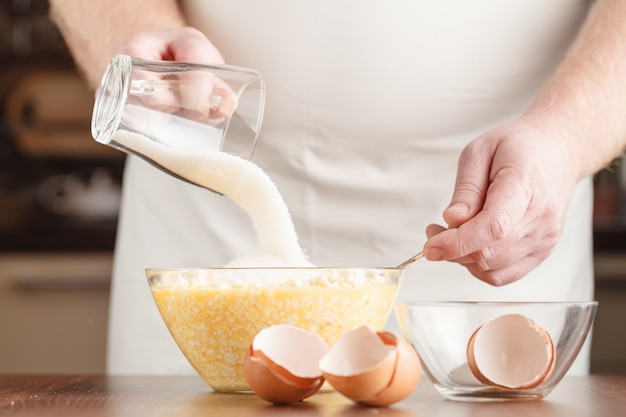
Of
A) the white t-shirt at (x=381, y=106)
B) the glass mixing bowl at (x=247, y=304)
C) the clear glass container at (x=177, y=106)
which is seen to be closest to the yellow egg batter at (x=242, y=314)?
the glass mixing bowl at (x=247, y=304)

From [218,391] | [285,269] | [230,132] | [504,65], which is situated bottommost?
[218,391]

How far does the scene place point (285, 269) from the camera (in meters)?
0.71

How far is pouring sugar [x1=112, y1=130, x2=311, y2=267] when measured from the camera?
790 mm

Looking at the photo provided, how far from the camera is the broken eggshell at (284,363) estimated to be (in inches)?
25.4

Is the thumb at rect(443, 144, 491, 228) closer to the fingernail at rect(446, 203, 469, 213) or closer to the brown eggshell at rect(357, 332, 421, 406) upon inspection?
the fingernail at rect(446, 203, 469, 213)

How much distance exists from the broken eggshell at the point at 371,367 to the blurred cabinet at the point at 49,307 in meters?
1.82

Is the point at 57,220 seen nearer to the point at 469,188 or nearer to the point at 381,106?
the point at 381,106

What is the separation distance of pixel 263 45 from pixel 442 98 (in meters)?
0.22

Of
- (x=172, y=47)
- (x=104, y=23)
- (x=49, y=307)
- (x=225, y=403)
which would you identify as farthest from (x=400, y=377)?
(x=49, y=307)

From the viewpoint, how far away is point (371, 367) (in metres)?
0.63

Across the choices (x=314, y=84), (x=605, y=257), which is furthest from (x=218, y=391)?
(x=605, y=257)

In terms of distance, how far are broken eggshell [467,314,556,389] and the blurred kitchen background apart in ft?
5.46

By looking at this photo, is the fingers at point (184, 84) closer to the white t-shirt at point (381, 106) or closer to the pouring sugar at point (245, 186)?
the pouring sugar at point (245, 186)

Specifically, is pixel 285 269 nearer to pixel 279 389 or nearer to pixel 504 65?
pixel 279 389
